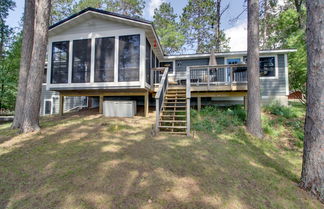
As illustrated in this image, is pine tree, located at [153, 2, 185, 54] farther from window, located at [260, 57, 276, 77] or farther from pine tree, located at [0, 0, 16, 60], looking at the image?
pine tree, located at [0, 0, 16, 60]

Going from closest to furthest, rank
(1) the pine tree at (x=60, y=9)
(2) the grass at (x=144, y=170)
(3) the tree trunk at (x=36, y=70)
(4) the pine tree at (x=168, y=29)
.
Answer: (2) the grass at (x=144, y=170) → (3) the tree trunk at (x=36, y=70) → (1) the pine tree at (x=60, y=9) → (4) the pine tree at (x=168, y=29)

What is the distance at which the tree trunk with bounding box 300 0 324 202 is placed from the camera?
8.67ft

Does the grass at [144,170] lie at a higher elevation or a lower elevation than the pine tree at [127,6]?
lower

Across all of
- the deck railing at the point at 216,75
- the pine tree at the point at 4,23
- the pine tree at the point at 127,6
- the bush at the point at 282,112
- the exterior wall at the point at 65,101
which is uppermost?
the pine tree at the point at 127,6

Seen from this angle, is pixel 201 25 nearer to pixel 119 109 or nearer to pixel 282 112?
pixel 282 112

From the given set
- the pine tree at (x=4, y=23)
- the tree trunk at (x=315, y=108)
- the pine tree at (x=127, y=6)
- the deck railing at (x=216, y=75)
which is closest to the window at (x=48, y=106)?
the pine tree at (x=4, y=23)

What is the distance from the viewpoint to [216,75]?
9.99 metres

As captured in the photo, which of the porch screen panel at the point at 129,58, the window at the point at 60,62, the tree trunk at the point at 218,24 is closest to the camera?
the porch screen panel at the point at 129,58

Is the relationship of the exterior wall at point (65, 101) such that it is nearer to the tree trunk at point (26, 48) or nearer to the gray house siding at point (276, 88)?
the tree trunk at point (26, 48)

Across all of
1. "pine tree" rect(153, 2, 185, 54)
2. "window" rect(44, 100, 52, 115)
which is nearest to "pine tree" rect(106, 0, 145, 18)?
"pine tree" rect(153, 2, 185, 54)

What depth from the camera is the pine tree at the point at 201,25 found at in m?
16.9

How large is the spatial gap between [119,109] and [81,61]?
2871 mm

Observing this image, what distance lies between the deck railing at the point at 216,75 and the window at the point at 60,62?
600 centimetres

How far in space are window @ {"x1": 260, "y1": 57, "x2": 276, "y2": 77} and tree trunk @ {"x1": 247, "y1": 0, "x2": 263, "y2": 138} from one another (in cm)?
505
